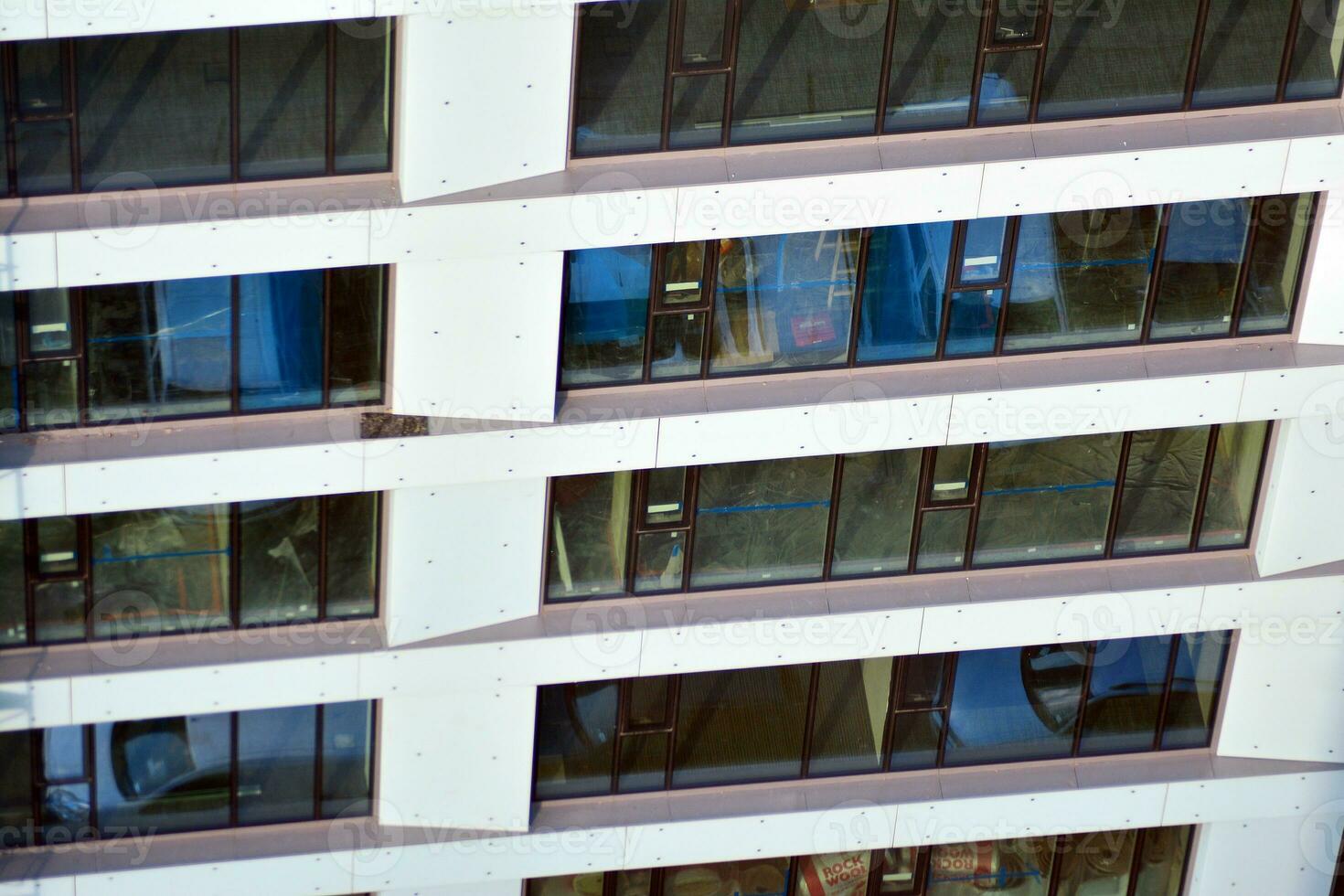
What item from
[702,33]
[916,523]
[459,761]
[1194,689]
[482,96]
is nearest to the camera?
[482,96]

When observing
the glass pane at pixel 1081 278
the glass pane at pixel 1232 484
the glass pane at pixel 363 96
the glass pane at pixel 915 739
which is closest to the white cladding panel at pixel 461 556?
the glass pane at pixel 363 96

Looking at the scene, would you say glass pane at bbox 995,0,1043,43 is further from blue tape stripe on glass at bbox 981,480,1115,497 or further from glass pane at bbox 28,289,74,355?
glass pane at bbox 28,289,74,355

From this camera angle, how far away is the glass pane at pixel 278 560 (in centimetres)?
1459

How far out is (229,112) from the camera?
1319cm

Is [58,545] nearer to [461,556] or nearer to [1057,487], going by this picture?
[461,556]

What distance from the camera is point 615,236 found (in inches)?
533

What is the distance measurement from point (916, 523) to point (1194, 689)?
3173 mm

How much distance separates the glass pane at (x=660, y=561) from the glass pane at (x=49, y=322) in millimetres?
4808

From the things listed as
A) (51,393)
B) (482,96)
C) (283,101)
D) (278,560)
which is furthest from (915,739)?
(51,393)

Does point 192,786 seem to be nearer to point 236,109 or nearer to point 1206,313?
point 236,109

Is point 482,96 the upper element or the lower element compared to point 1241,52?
lower

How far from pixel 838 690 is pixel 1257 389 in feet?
14.4

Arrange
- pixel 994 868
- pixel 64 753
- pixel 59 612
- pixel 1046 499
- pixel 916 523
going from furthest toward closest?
pixel 994 868 < pixel 1046 499 < pixel 916 523 < pixel 64 753 < pixel 59 612

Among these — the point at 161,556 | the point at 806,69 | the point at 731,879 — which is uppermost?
the point at 806,69
